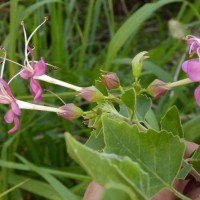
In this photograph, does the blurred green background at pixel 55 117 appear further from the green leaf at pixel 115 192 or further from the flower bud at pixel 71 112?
the green leaf at pixel 115 192

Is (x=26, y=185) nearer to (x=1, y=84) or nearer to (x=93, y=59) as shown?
(x=1, y=84)

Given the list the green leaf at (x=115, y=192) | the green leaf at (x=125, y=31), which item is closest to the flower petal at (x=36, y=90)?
the green leaf at (x=115, y=192)

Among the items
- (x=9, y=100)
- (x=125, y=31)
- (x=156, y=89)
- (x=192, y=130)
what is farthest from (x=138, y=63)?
(x=125, y=31)

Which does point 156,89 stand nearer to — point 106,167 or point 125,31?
point 106,167

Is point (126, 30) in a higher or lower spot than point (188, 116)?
higher

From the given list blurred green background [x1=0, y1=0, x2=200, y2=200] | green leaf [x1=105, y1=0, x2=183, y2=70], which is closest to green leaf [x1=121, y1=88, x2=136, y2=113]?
blurred green background [x1=0, y1=0, x2=200, y2=200]

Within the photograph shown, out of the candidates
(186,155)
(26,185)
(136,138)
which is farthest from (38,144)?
(136,138)
